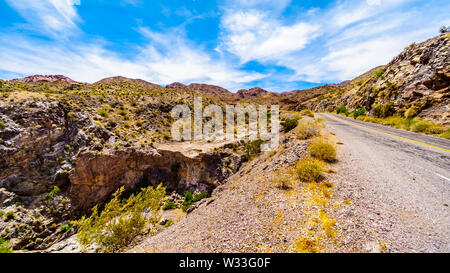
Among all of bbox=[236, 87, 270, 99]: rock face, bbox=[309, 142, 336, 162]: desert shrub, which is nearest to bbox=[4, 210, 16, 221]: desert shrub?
bbox=[309, 142, 336, 162]: desert shrub

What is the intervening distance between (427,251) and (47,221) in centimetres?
2109

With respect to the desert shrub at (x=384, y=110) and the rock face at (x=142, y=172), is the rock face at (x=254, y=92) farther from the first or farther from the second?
the rock face at (x=142, y=172)

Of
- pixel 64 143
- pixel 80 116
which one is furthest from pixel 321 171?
pixel 80 116

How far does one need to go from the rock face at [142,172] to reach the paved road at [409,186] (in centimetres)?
1038

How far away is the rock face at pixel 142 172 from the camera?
47.1ft

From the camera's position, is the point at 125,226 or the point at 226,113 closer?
the point at 125,226

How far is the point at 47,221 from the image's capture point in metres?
12.2

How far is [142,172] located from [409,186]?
774 inches

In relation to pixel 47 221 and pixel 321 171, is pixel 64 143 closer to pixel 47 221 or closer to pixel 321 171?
pixel 47 221

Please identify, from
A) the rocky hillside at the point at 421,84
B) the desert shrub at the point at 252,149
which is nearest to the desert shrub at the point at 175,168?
the desert shrub at the point at 252,149

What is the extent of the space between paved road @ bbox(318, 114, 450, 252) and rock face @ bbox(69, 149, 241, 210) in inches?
409

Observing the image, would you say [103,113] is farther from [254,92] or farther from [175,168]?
[254,92]

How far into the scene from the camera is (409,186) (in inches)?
178

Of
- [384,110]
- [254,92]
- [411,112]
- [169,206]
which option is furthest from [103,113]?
[254,92]
